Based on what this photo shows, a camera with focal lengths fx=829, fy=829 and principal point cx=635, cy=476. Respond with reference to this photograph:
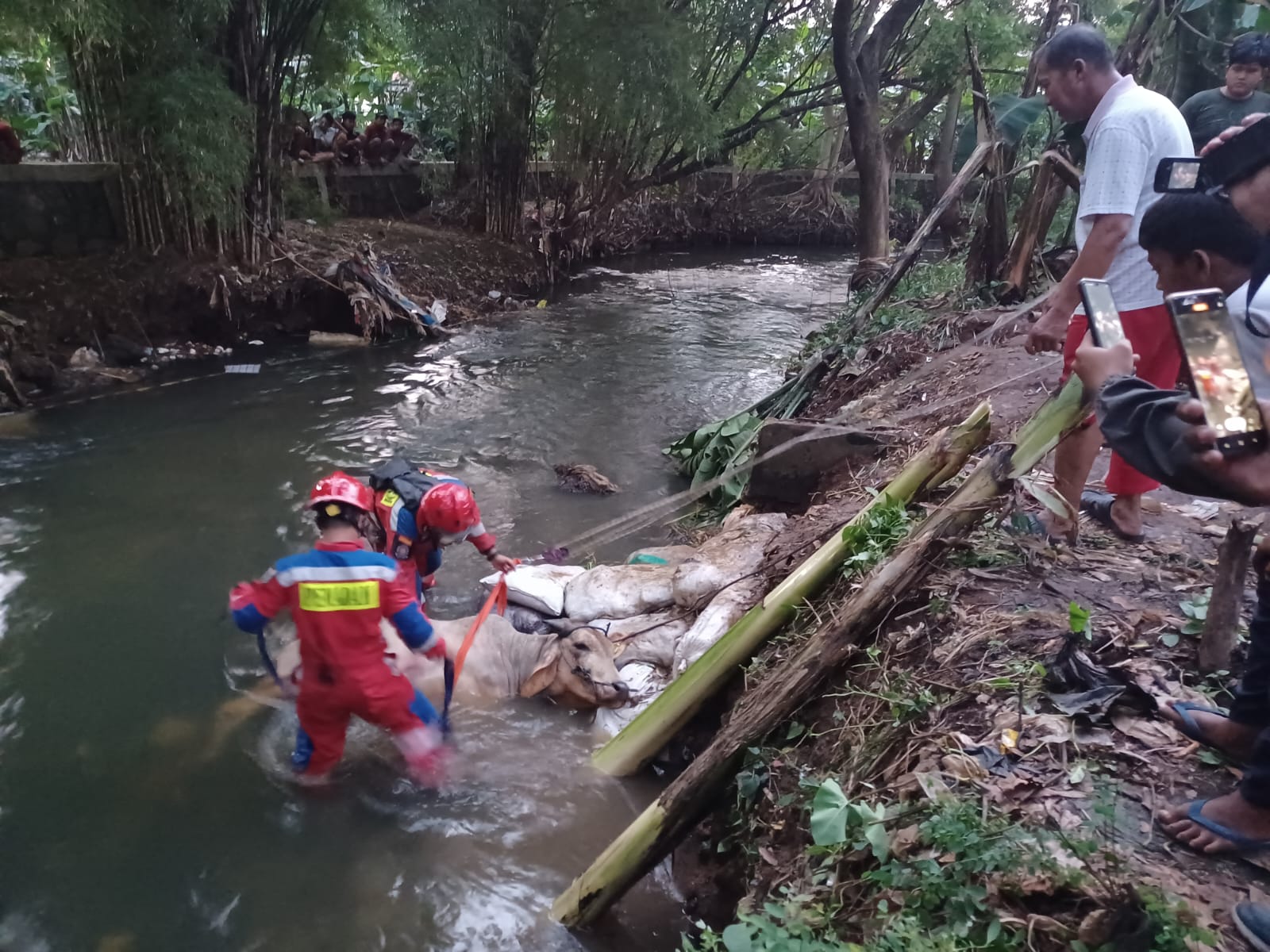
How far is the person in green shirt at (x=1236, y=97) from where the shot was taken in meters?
4.76

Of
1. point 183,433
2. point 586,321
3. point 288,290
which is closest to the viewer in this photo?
point 183,433

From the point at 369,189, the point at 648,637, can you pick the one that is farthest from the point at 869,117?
the point at 648,637

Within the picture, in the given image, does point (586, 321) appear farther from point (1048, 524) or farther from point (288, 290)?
point (1048, 524)

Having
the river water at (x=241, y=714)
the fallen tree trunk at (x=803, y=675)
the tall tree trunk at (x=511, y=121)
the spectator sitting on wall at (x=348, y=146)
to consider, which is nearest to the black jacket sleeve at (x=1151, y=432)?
the fallen tree trunk at (x=803, y=675)

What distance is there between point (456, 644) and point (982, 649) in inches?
94.5

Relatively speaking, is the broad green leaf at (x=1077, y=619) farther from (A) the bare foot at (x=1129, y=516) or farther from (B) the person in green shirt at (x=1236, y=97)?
(B) the person in green shirt at (x=1236, y=97)

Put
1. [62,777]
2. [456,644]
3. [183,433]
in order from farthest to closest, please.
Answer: [183,433], [456,644], [62,777]

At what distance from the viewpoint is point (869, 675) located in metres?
2.82

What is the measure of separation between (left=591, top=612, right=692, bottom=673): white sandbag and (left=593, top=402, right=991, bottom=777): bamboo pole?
649mm

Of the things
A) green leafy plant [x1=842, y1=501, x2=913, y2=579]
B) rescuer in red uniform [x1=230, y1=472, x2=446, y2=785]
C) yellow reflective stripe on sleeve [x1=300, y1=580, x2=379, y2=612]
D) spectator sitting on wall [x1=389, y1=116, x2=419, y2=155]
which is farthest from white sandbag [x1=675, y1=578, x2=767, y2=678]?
spectator sitting on wall [x1=389, y1=116, x2=419, y2=155]

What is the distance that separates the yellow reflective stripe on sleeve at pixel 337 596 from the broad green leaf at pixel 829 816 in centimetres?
182

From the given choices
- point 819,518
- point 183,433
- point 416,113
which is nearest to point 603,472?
point 819,518

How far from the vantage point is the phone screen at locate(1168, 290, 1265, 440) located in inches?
64.1

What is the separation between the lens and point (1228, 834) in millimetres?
1847
